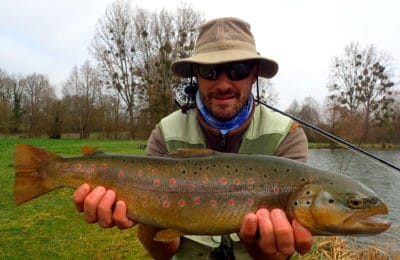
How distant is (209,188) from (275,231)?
0.46 metres

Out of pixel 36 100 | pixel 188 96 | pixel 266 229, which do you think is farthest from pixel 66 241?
pixel 36 100

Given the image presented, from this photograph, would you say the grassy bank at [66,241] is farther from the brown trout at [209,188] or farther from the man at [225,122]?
the brown trout at [209,188]

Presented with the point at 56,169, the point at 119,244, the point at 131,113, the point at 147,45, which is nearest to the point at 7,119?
the point at 131,113

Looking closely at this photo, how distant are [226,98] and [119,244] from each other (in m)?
4.31

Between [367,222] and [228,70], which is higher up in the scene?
[228,70]

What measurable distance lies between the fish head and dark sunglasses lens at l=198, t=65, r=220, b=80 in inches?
43.1

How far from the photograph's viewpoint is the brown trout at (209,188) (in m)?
2.14

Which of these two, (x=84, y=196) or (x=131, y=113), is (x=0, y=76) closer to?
(x=131, y=113)

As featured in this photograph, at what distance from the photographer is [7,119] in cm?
4284

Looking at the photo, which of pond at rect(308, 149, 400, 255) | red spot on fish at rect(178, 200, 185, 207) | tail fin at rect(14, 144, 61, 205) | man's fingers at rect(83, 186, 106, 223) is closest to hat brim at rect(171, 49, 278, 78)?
red spot on fish at rect(178, 200, 185, 207)

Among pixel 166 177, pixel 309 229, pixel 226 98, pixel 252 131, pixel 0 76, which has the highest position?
pixel 0 76

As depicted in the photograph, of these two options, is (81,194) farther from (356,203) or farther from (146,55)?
(146,55)

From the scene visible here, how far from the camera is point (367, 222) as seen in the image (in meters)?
2.08

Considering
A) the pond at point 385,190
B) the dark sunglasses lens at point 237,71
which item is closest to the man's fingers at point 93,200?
the dark sunglasses lens at point 237,71
